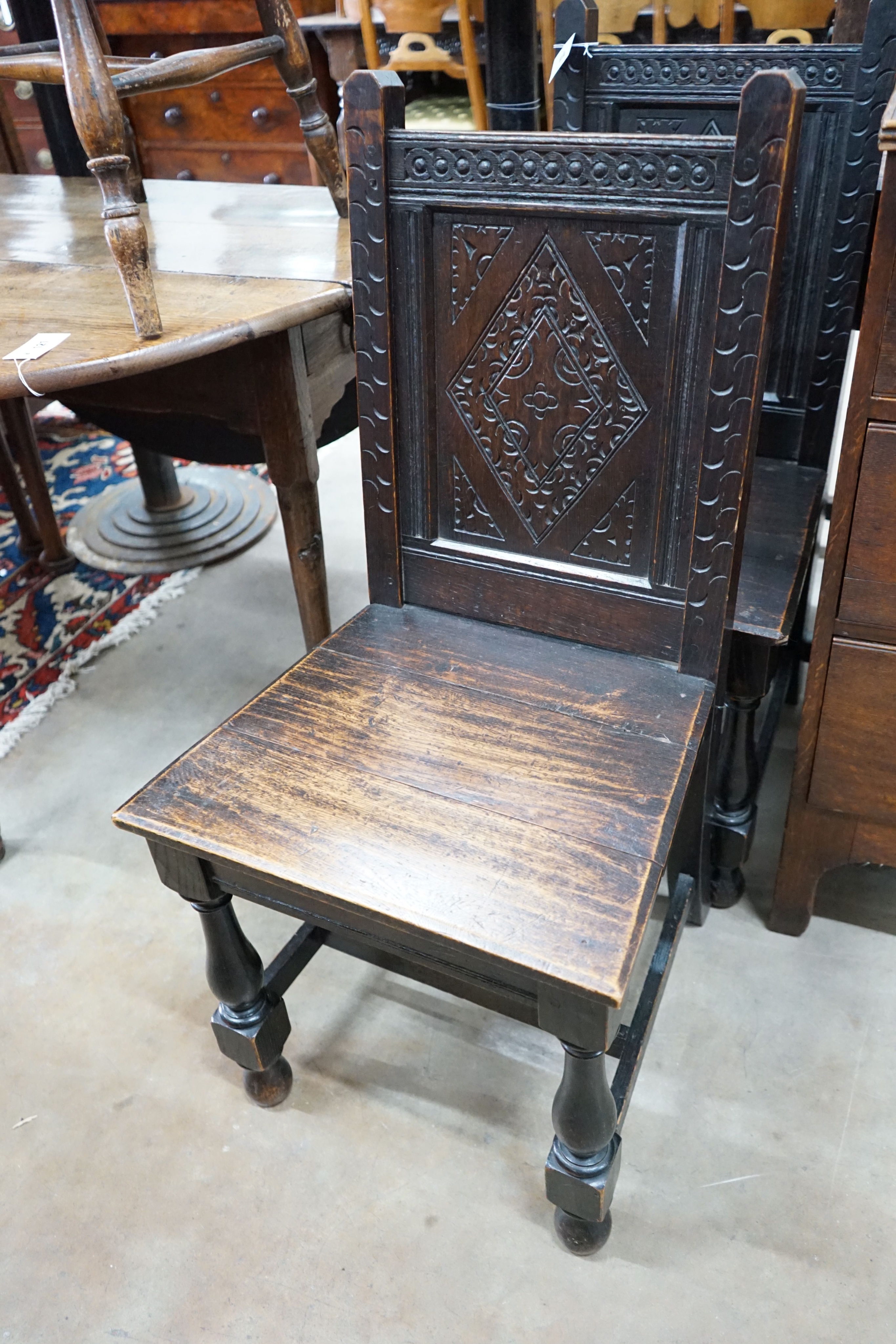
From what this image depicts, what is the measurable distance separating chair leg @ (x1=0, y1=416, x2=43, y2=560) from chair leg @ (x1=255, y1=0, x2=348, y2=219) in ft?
3.43

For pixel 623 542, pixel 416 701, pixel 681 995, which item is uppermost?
pixel 623 542

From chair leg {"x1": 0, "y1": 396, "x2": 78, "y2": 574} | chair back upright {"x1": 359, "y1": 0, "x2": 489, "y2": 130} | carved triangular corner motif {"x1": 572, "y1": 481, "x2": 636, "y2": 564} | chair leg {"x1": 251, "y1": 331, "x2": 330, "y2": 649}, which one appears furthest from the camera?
chair back upright {"x1": 359, "y1": 0, "x2": 489, "y2": 130}

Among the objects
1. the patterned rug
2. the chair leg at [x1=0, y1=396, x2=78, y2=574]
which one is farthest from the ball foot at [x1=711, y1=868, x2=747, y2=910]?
the chair leg at [x1=0, y1=396, x2=78, y2=574]

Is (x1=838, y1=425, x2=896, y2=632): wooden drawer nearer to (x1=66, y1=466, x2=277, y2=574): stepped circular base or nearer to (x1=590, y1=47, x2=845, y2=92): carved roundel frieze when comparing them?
(x1=590, y1=47, x2=845, y2=92): carved roundel frieze

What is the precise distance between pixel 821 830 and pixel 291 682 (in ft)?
2.46

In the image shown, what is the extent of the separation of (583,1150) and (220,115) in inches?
160

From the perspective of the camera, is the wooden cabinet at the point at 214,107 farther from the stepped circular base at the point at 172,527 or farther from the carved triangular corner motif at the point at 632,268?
the carved triangular corner motif at the point at 632,268

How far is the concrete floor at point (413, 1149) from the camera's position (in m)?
1.08

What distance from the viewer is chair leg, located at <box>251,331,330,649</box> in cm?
149

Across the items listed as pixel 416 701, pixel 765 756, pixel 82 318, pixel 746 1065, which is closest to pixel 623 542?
pixel 416 701

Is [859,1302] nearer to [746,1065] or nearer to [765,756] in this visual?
[746,1065]

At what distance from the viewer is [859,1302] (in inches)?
41.8

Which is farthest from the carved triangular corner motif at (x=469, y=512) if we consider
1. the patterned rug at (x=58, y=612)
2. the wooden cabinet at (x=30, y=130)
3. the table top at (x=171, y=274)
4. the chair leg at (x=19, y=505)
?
the wooden cabinet at (x=30, y=130)

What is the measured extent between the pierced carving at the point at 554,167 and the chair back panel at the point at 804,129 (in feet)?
1.50
